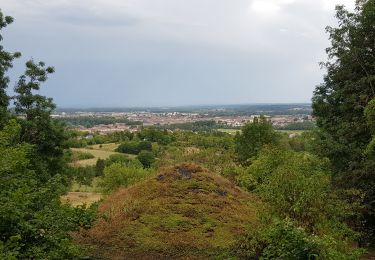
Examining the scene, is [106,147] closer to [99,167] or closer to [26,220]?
[99,167]

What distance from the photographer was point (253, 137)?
4422 cm

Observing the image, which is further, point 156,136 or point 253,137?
point 156,136

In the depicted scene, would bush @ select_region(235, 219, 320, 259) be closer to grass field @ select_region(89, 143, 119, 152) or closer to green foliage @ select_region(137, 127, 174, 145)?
green foliage @ select_region(137, 127, 174, 145)

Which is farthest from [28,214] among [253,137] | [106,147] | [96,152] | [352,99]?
[106,147]

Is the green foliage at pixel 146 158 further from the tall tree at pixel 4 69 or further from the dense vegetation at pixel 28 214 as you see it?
the dense vegetation at pixel 28 214

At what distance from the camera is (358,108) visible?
20062 mm

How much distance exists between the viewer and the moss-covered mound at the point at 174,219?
16547mm

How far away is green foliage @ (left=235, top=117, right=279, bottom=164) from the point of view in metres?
43.5

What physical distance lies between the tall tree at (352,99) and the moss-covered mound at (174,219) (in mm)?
4926

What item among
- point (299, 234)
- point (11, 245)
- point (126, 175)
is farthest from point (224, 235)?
point (126, 175)

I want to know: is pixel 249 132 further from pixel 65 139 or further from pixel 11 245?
pixel 11 245

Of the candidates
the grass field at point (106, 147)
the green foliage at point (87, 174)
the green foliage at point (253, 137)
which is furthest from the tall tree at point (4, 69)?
the grass field at point (106, 147)

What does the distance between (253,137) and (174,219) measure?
26.8 meters

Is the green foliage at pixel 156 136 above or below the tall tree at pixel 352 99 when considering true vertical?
below
